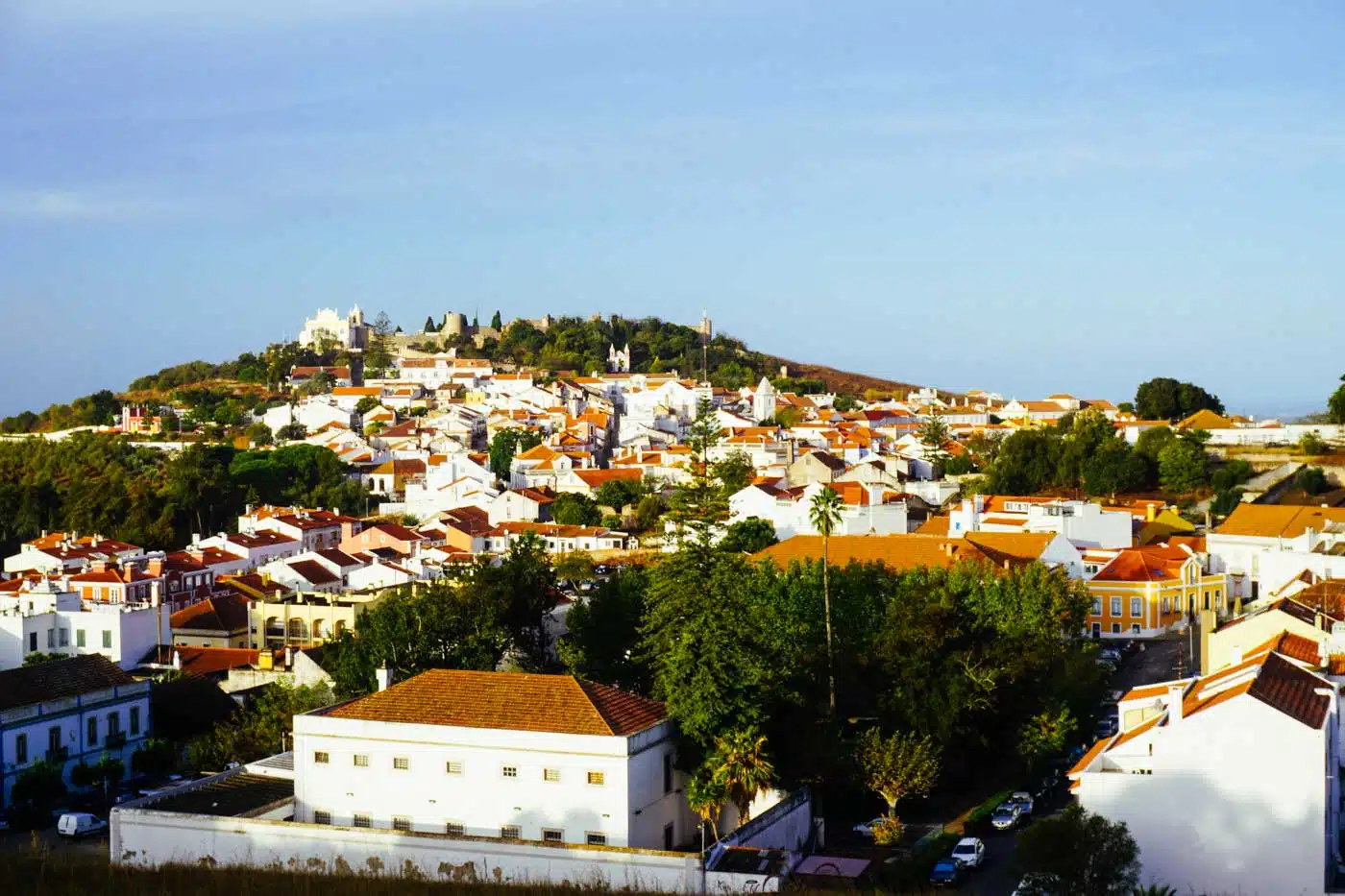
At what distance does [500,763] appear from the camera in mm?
20500

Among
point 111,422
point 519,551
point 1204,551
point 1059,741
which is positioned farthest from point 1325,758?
point 111,422

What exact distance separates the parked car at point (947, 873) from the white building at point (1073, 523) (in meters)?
24.2

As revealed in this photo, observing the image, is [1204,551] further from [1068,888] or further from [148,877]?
[148,877]

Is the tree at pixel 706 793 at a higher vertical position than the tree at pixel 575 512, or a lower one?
lower

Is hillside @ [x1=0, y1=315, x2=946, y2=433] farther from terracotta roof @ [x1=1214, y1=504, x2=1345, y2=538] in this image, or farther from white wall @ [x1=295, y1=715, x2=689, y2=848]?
white wall @ [x1=295, y1=715, x2=689, y2=848]

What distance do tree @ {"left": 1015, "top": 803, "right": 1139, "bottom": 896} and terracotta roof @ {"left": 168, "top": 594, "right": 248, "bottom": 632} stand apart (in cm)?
2521

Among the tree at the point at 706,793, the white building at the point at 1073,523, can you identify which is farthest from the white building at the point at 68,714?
the white building at the point at 1073,523

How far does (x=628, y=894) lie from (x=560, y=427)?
61783 mm

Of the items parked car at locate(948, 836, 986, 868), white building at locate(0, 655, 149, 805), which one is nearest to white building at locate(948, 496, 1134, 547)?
parked car at locate(948, 836, 986, 868)

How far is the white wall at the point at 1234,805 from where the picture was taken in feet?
60.3

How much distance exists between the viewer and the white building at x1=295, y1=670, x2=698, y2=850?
794 inches

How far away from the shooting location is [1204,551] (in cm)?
4419

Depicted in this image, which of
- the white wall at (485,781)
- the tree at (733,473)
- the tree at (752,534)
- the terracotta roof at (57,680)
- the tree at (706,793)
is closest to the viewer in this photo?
the white wall at (485,781)

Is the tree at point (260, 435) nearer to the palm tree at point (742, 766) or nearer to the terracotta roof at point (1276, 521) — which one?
the terracotta roof at point (1276, 521)
